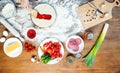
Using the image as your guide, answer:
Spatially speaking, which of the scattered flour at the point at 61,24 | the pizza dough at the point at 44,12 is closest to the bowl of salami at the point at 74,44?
the scattered flour at the point at 61,24

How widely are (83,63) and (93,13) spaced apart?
0.97 ft

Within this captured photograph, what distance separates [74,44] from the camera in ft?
7.03

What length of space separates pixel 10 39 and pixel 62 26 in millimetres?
309

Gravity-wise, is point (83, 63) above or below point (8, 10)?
below

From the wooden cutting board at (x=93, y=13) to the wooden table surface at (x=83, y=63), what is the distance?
0.09 ft

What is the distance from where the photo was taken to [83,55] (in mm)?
2156

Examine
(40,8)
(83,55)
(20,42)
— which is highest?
(40,8)

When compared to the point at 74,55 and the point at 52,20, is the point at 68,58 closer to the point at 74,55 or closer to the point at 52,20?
the point at 74,55

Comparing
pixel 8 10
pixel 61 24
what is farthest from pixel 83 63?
pixel 8 10

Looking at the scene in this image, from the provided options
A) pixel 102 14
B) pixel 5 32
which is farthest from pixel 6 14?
pixel 102 14

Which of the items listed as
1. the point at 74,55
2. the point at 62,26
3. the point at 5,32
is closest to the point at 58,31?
the point at 62,26

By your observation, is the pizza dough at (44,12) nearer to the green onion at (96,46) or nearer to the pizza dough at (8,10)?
the pizza dough at (8,10)

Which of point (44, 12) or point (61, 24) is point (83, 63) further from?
point (44, 12)

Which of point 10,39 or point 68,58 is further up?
point 10,39
